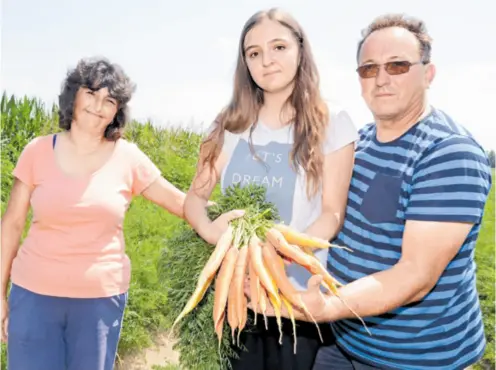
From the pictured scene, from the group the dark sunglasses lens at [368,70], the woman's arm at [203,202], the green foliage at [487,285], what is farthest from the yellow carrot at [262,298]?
the green foliage at [487,285]

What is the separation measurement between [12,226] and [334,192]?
1.52 m

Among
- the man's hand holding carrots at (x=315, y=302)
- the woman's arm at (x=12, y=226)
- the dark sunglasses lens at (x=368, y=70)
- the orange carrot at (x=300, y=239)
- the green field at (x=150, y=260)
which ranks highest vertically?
the dark sunglasses lens at (x=368, y=70)

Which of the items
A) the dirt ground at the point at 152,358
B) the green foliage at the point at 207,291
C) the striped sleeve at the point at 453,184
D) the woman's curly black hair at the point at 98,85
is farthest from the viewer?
the dirt ground at the point at 152,358

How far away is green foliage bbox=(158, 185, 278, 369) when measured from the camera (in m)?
1.98

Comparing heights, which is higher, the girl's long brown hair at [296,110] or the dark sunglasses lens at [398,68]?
the dark sunglasses lens at [398,68]

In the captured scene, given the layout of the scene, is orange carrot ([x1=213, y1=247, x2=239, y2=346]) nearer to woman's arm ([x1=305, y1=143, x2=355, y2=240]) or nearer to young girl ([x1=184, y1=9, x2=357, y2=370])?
young girl ([x1=184, y1=9, x2=357, y2=370])

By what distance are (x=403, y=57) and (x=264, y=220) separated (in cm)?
75

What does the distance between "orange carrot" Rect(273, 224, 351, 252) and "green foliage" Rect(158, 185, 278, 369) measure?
0.25 ft

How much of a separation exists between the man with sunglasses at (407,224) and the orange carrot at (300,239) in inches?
5.3

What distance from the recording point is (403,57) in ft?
6.24

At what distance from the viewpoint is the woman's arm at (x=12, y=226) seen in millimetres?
2490

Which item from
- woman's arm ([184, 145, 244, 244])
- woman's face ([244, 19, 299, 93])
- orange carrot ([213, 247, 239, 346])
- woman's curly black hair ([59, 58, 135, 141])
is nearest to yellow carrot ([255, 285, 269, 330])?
orange carrot ([213, 247, 239, 346])

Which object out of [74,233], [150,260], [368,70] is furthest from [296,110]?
[150,260]

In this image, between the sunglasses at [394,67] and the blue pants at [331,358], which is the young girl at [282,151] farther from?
the sunglasses at [394,67]
